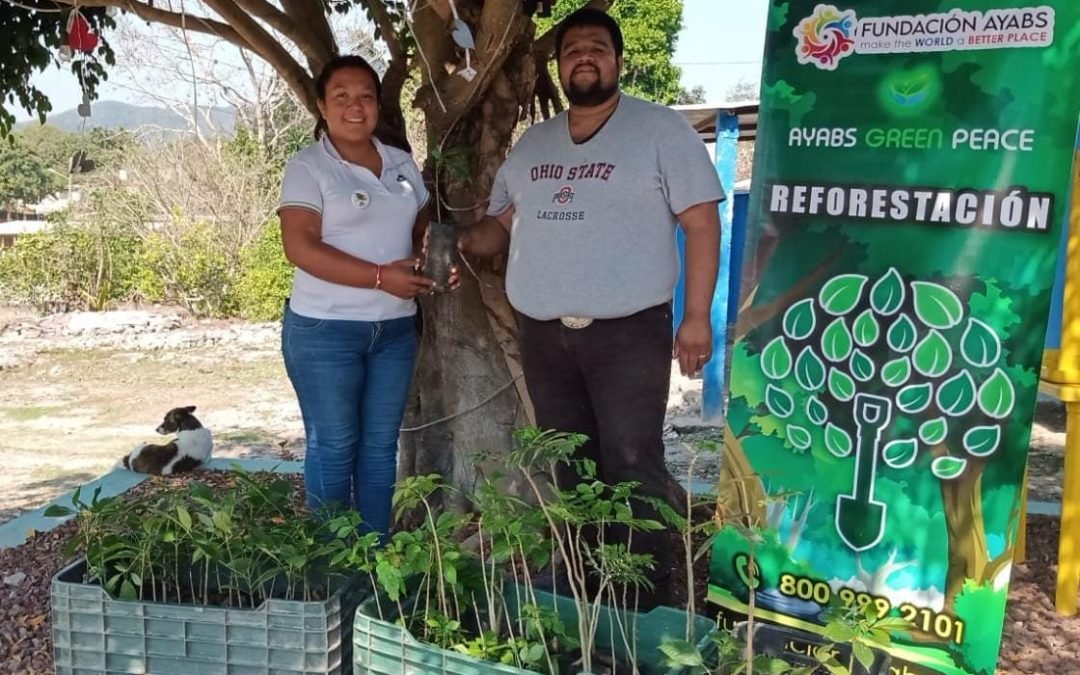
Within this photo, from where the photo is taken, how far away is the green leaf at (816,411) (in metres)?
2.87

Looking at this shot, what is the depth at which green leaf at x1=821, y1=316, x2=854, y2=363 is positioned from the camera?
283 centimetres

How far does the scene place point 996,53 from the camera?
8.25ft

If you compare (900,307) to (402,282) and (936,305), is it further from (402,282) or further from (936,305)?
(402,282)

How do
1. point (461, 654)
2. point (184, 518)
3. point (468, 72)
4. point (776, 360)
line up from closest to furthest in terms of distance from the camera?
point (461, 654)
point (184, 518)
point (776, 360)
point (468, 72)

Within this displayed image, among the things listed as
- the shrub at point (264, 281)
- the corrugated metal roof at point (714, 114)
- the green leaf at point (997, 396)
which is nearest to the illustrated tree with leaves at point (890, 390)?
the green leaf at point (997, 396)

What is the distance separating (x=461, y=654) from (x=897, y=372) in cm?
150

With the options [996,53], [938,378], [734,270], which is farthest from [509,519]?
[734,270]

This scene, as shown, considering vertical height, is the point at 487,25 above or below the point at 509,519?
above

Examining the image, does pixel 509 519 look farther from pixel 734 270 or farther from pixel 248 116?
pixel 248 116

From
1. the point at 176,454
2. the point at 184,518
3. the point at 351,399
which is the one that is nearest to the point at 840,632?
the point at 184,518

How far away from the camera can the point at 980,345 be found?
261 cm

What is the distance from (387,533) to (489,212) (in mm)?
1148

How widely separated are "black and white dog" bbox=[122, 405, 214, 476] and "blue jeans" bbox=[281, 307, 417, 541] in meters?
2.36

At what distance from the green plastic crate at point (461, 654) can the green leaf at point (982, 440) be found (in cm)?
95
